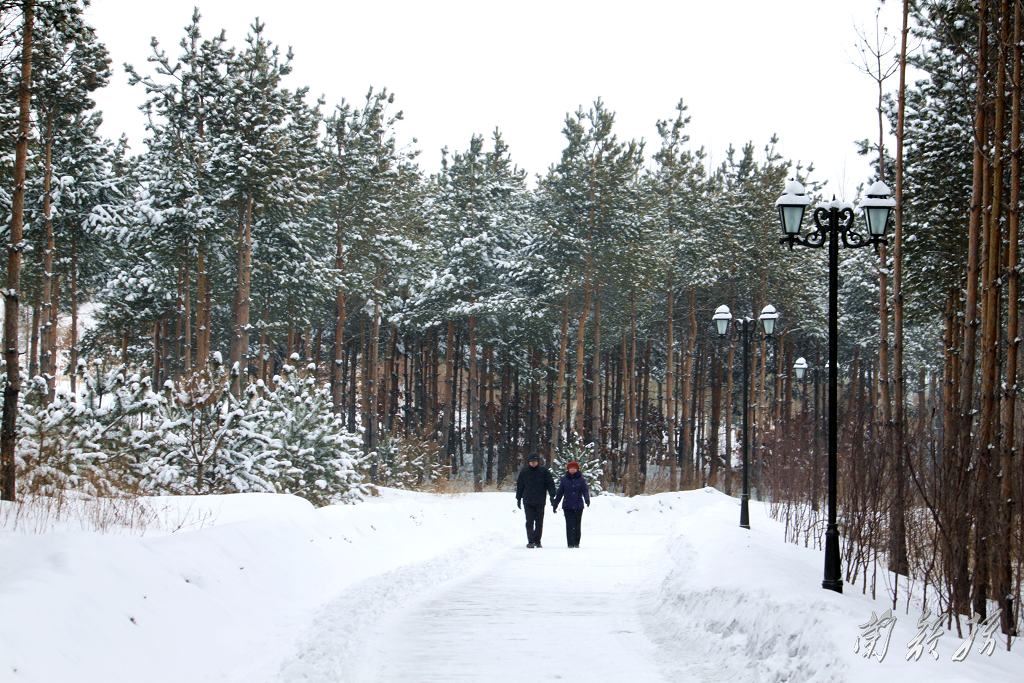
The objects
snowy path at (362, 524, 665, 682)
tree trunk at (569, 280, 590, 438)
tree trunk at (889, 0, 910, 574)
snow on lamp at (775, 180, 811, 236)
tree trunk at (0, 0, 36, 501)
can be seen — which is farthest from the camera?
tree trunk at (569, 280, 590, 438)

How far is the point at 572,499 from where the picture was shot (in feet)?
65.3

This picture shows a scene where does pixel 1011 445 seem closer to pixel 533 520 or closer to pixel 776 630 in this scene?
pixel 776 630

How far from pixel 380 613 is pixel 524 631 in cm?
174

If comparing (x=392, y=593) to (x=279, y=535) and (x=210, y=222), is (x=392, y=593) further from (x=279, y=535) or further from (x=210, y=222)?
(x=210, y=222)

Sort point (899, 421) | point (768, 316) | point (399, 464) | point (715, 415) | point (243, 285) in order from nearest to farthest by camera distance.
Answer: point (899, 421) < point (768, 316) < point (243, 285) < point (399, 464) < point (715, 415)

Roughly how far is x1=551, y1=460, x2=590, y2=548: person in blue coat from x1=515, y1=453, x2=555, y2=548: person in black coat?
8.5 inches

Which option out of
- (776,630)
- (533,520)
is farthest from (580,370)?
(776,630)

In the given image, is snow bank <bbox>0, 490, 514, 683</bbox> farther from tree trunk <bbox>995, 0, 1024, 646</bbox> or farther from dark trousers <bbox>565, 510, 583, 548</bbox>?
tree trunk <bbox>995, 0, 1024, 646</bbox>

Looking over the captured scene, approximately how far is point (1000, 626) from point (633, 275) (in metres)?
28.2

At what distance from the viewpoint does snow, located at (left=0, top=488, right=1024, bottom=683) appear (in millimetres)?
7473

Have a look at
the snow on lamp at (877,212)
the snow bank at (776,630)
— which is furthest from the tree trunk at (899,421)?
the snow on lamp at (877,212)

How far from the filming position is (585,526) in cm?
2830

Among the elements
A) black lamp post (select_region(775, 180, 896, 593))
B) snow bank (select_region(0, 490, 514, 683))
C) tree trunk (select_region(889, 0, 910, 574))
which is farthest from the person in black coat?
black lamp post (select_region(775, 180, 896, 593))

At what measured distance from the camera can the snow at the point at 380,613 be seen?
7.47 metres
